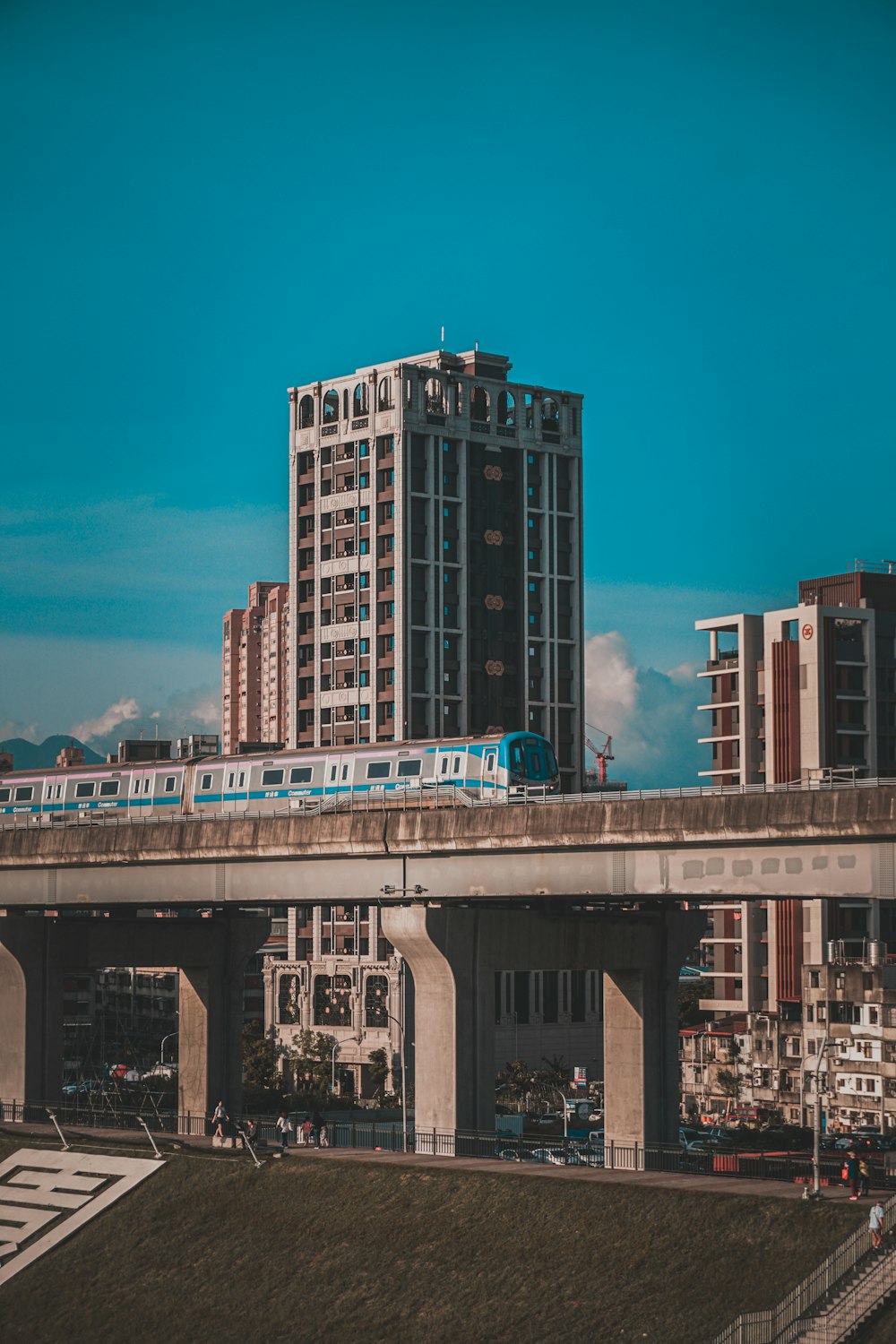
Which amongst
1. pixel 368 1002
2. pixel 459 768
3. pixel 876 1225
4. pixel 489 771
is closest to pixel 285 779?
pixel 459 768

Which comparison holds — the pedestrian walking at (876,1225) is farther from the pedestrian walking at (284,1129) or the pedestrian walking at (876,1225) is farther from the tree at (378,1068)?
the tree at (378,1068)

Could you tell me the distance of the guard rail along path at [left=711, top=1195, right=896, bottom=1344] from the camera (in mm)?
42312

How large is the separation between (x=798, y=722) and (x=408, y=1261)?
9309 centimetres

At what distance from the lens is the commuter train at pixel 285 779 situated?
243 feet

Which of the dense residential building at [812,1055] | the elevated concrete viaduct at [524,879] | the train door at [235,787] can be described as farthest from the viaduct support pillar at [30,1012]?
the dense residential building at [812,1055]

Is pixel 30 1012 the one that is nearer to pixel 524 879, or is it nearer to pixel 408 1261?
pixel 524 879

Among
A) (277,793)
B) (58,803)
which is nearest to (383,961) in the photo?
(58,803)

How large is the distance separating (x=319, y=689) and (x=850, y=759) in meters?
44.4

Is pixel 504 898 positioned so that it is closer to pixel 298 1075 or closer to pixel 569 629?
pixel 298 1075

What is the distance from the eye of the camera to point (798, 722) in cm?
14000

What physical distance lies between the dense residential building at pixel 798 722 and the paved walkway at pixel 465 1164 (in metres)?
71.4

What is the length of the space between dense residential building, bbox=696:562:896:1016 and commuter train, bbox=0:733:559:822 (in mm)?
60181

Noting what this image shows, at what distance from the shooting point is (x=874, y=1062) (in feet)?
358

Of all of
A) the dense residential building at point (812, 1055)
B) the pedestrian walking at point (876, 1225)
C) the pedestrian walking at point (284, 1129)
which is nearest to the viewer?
the pedestrian walking at point (876, 1225)
